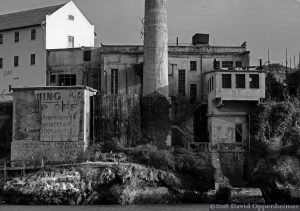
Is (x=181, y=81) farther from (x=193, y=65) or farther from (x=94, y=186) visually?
(x=94, y=186)

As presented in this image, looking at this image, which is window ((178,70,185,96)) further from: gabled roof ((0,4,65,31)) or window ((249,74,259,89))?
gabled roof ((0,4,65,31))

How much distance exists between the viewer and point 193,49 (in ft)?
240

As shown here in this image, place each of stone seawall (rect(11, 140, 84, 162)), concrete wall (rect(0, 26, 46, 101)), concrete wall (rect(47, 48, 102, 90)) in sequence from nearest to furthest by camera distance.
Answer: stone seawall (rect(11, 140, 84, 162)) < concrete wall (rect(47, 48, 102, 90)) < concrete wall (rect(0, 26, 46, 101))

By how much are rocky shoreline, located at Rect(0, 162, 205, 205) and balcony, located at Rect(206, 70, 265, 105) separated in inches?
425

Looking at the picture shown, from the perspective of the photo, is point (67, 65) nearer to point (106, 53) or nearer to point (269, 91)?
point (106, 53)

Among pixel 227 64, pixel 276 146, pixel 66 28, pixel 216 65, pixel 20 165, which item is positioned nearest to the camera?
pixel 20 165

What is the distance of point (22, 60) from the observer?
76812 mm

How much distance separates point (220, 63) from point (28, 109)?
2023 centimetres

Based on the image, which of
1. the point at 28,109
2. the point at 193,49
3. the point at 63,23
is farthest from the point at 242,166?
the point at 63,23

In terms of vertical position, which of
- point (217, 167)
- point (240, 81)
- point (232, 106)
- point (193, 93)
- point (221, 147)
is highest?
point (240, 81)

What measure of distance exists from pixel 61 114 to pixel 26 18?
725 inches

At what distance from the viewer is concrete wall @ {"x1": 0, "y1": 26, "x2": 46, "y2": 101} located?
75250mm

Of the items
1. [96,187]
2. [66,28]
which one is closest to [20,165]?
[96,187]

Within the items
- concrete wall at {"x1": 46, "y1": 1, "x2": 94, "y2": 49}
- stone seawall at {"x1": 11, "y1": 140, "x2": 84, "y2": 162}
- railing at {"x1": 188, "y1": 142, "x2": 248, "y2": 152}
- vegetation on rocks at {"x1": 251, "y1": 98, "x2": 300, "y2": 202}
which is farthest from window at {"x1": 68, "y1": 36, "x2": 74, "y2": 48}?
vegetation on rocks at {"x1": 251, "y1": 98, "x2": 300, "y2": 202}
